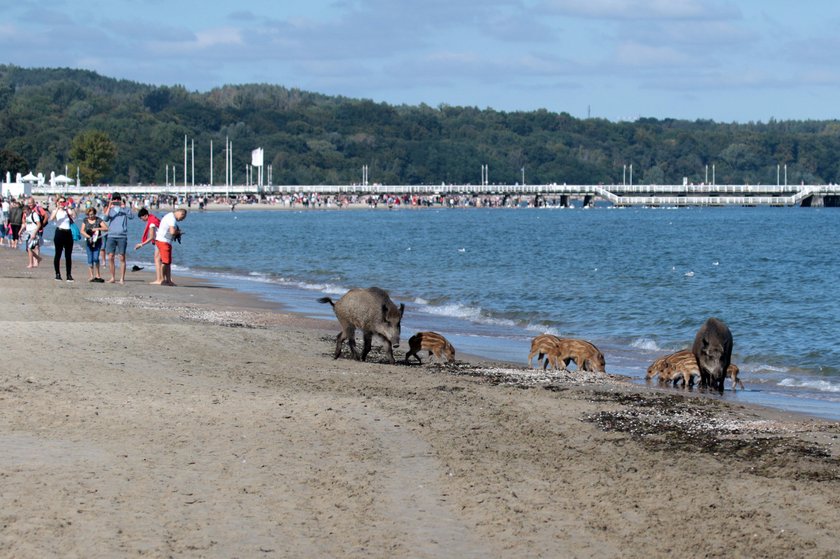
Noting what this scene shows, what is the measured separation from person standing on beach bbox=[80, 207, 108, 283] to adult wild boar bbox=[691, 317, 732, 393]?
15012 millimetres

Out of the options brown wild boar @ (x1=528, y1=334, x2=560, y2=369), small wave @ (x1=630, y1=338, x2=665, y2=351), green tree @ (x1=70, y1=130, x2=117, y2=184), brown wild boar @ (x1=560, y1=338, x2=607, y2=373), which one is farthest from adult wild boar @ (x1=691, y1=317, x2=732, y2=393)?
green tree @ (x1=70, y1=130, x2=117, y2=184)

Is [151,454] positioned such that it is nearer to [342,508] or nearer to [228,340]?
[342,508]

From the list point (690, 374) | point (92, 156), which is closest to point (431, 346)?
point (690, 374)

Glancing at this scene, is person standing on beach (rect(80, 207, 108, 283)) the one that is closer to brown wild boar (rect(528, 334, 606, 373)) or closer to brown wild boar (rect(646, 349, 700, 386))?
brown wild boar (rect(528, 334, 606, 373))

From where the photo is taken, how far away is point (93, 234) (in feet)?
85.8

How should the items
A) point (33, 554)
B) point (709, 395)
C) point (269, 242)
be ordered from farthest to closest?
1. point (269, 242)
2. point (709, 395)
3. point (33, 554)

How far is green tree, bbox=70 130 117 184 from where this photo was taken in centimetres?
19050

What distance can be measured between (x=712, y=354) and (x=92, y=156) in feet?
612

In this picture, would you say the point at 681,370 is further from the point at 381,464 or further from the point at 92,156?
the point at 92,156

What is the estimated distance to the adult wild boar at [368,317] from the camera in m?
15.3

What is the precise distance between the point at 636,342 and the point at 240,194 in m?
176

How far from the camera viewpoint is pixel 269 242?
66.6m

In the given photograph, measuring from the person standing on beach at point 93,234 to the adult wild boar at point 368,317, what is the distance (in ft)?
39.0

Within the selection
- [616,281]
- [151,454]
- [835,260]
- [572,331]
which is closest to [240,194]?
[835,260]
